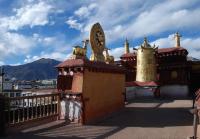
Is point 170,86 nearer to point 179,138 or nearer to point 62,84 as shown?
point 62,84

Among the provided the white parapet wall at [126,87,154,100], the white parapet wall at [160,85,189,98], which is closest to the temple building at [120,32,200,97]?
the white parapet wall at [160,85,189,98]

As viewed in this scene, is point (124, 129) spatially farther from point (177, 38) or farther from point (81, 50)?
point (177, 38)

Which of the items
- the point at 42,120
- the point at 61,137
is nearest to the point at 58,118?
the point at 42,120

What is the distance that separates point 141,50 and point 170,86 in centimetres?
500

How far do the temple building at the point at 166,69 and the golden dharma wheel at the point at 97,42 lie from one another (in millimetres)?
13690

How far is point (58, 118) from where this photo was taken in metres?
13.3

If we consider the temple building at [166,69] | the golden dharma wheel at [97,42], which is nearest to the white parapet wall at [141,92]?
the temple building at [166,69]

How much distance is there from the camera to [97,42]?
16172mm

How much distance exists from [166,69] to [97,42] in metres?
18.1

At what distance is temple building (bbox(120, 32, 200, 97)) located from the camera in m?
31.1

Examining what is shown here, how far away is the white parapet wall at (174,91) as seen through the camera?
30812mm

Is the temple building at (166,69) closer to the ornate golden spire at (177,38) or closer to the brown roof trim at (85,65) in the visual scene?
the ornate golden spire at (177,38)

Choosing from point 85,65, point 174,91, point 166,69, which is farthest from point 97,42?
point 166,69

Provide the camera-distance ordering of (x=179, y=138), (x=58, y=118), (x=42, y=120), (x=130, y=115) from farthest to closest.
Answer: (x=130, y=115) → (x=58, y=118) → (x=42, y=120) → (x=179, y=138)
